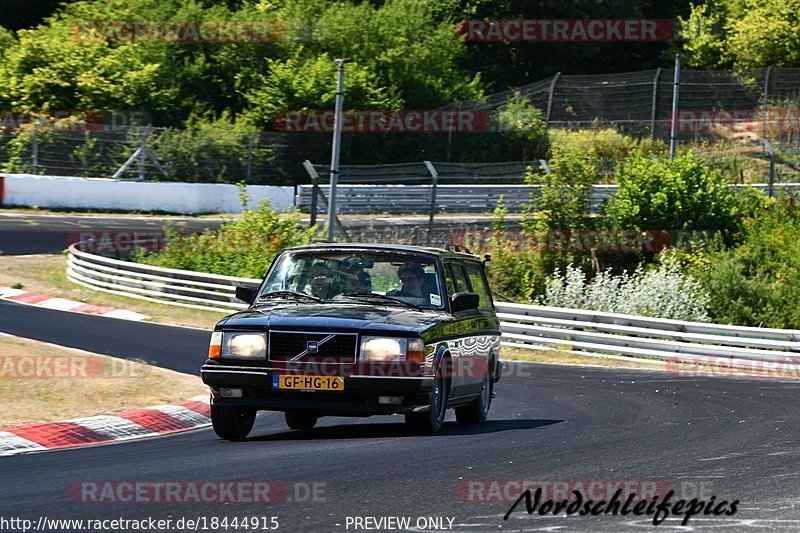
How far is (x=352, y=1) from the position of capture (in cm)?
5988

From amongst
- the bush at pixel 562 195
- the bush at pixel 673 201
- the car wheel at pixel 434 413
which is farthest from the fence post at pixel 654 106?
the car wheel at pixel 434 413

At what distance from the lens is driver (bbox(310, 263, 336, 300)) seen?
1067 cm

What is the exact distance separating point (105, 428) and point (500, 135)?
38175mm

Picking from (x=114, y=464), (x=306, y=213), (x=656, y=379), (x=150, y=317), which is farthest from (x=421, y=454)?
(x=306, y=213)

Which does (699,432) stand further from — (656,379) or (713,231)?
(713,231)

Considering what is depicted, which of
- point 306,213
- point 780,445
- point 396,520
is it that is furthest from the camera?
point 306,213

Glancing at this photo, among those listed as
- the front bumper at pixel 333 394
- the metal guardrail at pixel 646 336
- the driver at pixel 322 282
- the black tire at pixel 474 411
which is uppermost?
the driver at pixel 322 282

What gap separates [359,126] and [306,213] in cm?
1262
